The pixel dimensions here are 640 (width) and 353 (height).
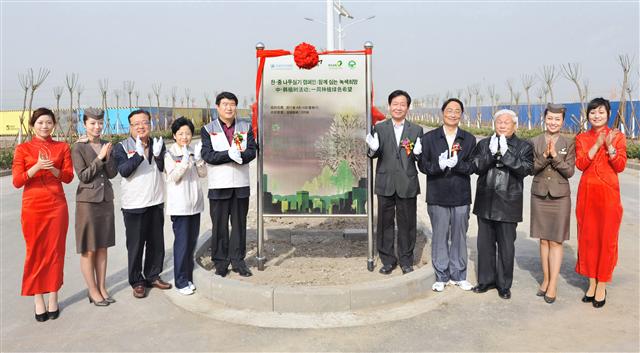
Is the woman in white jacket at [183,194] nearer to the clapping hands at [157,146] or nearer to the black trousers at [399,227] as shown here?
the clapping hands at [157,146]

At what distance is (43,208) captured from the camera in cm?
396

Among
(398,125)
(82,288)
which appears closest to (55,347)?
(82,288)

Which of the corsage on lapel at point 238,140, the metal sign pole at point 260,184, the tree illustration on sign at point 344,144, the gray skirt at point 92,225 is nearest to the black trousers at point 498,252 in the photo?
the tree illustration on sign at point 344,144

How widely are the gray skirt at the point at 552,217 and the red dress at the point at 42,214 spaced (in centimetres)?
405

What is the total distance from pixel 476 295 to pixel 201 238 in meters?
3.38

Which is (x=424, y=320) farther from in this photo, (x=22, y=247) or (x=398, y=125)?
(x=22, y=247)

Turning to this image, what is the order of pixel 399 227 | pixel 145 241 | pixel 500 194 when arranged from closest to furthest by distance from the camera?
1. pixel 500 194
2. pixel 145 241
3. pixel 399 227

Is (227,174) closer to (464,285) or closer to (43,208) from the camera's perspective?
(43,208)

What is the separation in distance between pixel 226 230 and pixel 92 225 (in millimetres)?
1212

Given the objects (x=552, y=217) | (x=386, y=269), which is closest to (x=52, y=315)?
(x=386, y=269)

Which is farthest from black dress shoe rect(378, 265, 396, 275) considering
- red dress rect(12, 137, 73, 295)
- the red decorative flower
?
red dress rect(12, 137, 73, 295)

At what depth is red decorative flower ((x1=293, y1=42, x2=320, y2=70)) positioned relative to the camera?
4762mm

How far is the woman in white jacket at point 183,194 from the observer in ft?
14.4

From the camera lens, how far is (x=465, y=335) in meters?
3.62
